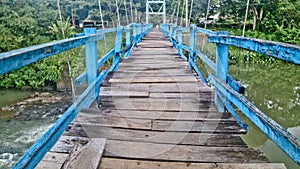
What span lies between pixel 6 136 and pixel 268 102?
700cm

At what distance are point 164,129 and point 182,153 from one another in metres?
0.30

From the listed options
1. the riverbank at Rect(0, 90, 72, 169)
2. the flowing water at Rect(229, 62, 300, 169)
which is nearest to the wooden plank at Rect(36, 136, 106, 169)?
the flowing water at Rect(229, 62, 300, 169)

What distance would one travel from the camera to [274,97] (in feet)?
26.3

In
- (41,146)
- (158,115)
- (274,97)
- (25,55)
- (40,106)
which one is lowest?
(40,106)

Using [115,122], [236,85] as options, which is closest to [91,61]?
[115,122]

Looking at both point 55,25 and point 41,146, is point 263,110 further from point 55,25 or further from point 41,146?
point 55,25

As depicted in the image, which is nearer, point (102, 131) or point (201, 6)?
point (102, 131)

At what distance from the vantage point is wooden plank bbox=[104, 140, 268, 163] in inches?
45.7

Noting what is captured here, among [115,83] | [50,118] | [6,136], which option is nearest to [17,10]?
[50,118]

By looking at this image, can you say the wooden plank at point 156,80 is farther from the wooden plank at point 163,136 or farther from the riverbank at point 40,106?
the riverbank at point 40,106

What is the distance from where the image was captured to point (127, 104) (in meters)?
1.94

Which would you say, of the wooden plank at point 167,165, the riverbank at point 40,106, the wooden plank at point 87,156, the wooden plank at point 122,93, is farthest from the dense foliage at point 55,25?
the wooden plank at point 167,165

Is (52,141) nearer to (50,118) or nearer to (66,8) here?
(50,118)

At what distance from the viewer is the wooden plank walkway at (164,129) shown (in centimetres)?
115
